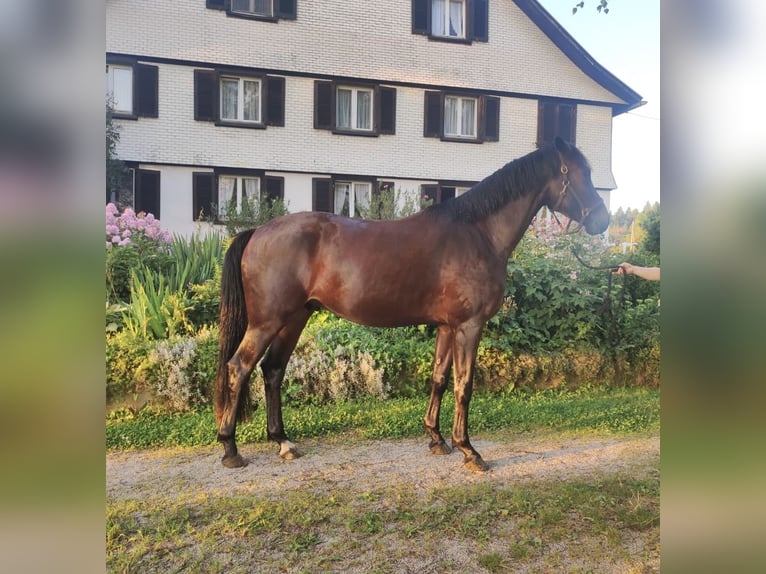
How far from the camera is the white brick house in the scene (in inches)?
175

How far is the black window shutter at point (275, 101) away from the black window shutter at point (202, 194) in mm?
766

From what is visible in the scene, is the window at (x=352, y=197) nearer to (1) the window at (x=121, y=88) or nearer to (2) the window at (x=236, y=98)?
(2) the window at (x=236, y=98)

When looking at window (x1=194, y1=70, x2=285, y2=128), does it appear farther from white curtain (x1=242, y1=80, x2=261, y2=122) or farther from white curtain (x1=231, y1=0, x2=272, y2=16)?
white curtain (x1=231, y1=0, x2=272, y2=16)

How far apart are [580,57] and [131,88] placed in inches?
155

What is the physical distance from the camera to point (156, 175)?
15.0 feet

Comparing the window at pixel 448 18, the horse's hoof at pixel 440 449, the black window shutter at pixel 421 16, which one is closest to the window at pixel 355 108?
the black window shutter at pixel 421 16

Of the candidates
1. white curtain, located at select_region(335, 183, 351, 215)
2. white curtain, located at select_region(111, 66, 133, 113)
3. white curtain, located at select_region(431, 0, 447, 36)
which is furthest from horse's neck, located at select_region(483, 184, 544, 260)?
white curtain, located at select_region(111, 66, 133, 113)

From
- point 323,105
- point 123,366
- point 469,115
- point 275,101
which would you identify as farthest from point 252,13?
point 123,366

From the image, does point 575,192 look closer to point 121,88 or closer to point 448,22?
point 448,22
